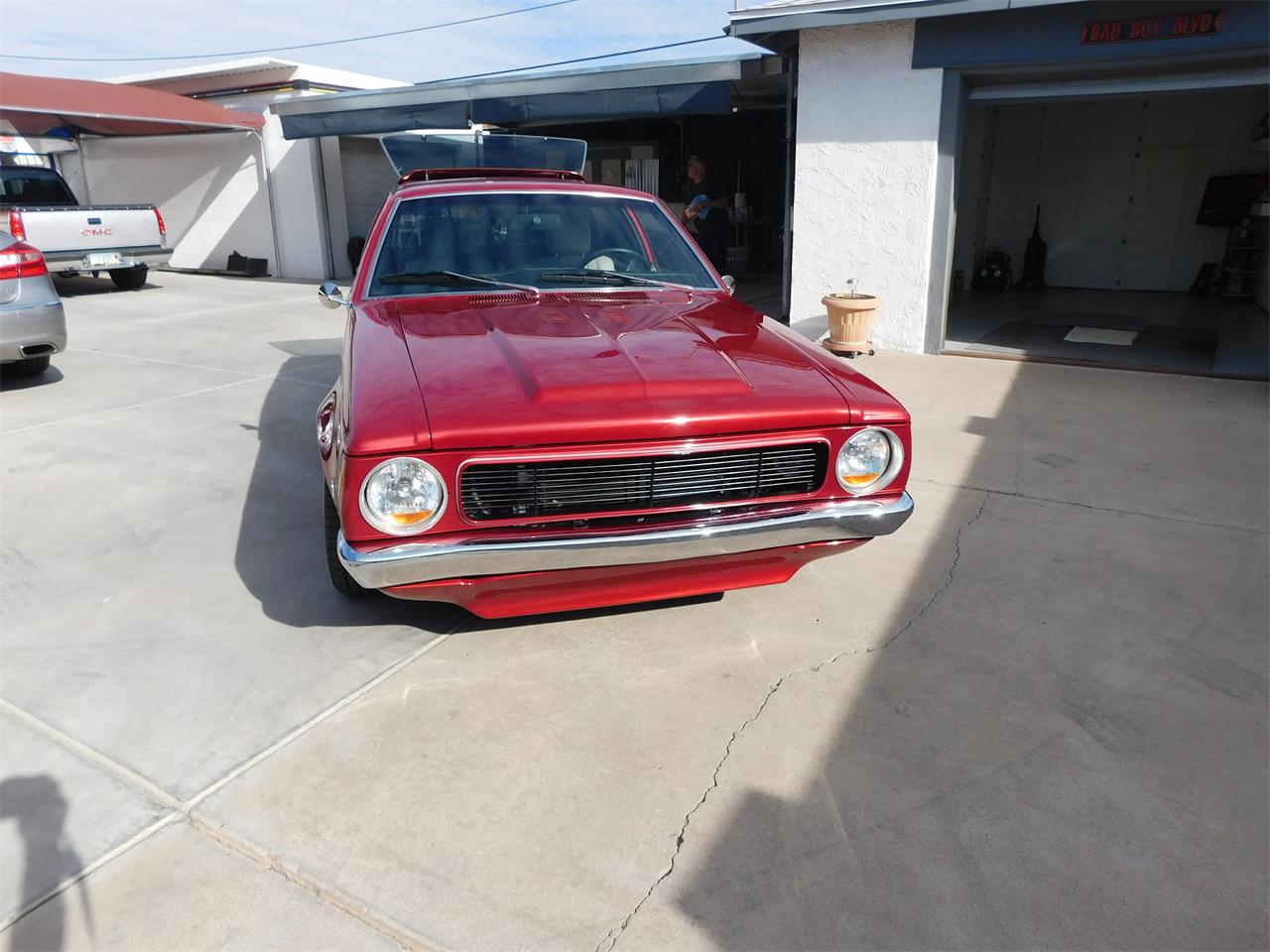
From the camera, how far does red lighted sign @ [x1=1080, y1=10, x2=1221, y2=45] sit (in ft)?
21.8

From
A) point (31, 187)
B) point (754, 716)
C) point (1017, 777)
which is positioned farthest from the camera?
Answer: point (31, 187)

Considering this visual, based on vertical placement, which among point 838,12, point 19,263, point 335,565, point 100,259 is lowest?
point 335,565

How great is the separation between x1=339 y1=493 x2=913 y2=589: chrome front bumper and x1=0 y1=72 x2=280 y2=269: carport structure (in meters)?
14.3

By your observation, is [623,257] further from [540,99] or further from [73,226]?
[73,226]

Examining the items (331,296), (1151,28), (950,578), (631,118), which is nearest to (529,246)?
(331,296)

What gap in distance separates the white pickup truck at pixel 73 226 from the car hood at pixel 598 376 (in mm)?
10973

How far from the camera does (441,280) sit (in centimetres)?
385

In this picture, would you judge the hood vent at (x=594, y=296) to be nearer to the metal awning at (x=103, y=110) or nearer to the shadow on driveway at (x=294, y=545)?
the shadow on driveway at (x=294, y=545)

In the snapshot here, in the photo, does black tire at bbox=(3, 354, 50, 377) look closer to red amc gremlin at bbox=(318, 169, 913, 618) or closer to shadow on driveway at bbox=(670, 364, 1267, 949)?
red amc gremlin at bbox=(318, 169, 913, 618)

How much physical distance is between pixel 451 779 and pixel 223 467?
338 centimetres

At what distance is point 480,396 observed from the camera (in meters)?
2.66

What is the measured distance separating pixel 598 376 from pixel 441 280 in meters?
1.40

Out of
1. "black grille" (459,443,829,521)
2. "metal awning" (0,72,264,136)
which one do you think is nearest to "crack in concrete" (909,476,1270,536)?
"black grille" (459,443,829,521)

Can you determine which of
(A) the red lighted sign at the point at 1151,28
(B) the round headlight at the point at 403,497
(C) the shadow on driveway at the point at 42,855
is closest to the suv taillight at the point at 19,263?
(C) the shadow on driveway at the point at 42,855
